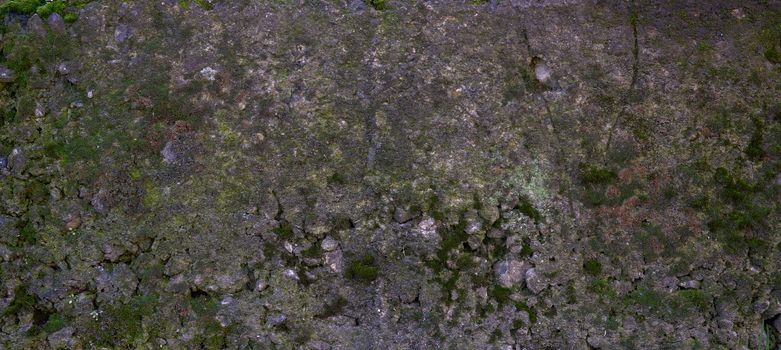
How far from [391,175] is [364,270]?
1.02 ft

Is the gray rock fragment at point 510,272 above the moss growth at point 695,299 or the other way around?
above

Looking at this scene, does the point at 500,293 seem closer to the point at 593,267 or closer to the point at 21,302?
the point at 593,267

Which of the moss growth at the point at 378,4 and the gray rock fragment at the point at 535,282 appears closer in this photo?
the gray rock fragment at the point at 535,282

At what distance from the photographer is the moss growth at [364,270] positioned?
2064 millimetres

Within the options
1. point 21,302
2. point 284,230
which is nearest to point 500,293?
point 284,230

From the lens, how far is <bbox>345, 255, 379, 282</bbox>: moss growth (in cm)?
206

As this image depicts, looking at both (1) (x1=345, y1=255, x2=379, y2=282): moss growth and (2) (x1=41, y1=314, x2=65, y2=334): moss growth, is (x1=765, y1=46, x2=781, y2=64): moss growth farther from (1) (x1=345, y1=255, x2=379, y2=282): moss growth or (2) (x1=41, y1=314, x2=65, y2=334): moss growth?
(2) (x1=41, y1=314, x2=65, y2=334): moss growth

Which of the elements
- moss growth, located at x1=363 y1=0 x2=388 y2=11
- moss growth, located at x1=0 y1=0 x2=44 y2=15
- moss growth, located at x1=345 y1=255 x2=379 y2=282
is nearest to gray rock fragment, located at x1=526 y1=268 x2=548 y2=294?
moss growth, located at x1=345 y1=255 x2=379 y2=282

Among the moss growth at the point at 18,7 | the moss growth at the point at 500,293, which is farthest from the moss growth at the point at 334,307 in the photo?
the moss growth at the point at 18,7

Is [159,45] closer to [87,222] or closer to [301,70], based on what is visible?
[301,70]

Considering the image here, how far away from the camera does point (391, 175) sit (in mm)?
2098

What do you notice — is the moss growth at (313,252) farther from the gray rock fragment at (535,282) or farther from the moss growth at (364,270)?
the gray rock fragment at (535,282)

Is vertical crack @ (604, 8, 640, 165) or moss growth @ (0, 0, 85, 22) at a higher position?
moss growth @ (0, 0, 85, 22)

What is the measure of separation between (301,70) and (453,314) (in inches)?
36.4
